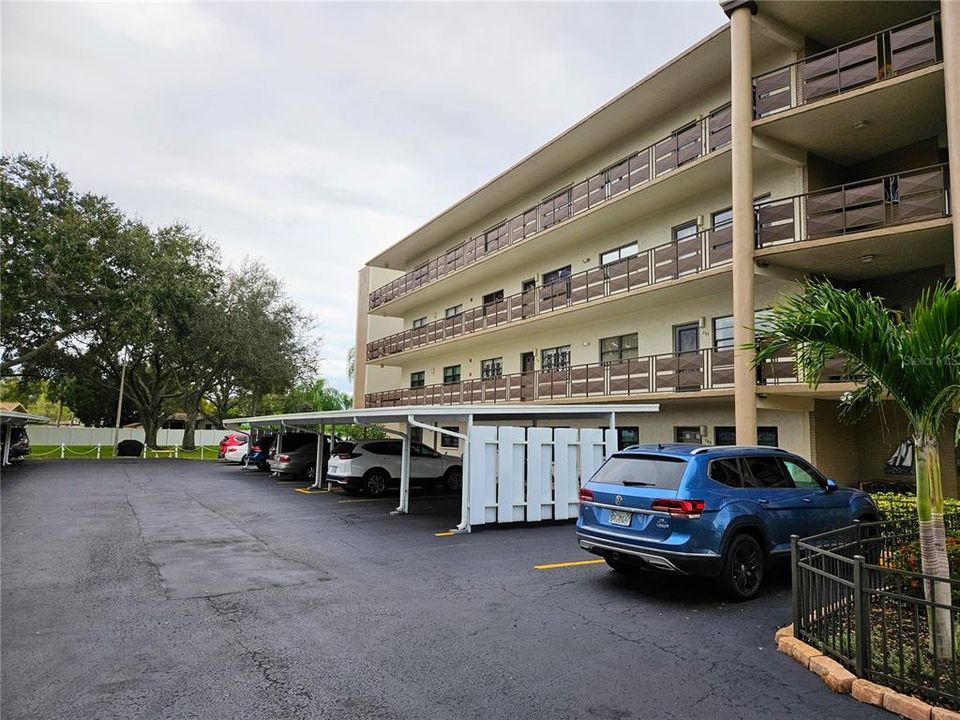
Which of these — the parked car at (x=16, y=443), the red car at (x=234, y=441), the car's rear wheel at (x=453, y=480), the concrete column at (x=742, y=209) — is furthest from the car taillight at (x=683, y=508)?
the parked car at (x=16, y=443)

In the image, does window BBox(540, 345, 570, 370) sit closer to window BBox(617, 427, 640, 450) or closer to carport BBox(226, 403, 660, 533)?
window BBox(617, 427, 640, 450)

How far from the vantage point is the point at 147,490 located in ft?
59.2

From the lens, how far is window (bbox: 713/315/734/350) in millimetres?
15984

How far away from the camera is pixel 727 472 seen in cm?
705

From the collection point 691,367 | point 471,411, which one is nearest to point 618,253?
point 691,367

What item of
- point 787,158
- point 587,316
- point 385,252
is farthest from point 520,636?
point 385,252

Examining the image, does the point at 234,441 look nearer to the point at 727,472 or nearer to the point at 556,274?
the point at 556,274

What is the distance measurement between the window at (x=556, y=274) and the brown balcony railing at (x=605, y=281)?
136 centimetres

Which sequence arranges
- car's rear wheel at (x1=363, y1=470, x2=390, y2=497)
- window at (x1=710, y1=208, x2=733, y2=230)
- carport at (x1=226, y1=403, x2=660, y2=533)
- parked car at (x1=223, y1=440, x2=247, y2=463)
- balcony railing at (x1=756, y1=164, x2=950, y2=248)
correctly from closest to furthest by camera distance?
1. carport at (x1=226, y1=403, x2=660, y2=533)
2. balcony railing at (x1=756, y1=164, x2=950, y2=248)
3. window at (x1=710, y1=208, x2=733, y2=230)
4. car's rear wheel at (x1=363, y1=470, x2=390, y2=497)
5. parked car at (x1=223, y1=440, x2=247, y2=463)

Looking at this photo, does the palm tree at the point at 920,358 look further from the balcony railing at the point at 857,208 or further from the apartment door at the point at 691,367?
the apartment door at the point at 691,367

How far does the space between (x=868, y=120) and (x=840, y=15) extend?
2931 millimetres

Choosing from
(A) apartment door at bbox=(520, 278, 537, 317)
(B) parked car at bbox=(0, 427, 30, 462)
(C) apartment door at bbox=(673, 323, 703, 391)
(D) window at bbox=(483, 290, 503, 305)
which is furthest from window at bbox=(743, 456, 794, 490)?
(B) parked car at bbox=(0, 427, 30, 462)

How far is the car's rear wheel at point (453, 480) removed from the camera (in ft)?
60.5

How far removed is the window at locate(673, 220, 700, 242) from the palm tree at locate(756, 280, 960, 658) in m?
12.9
